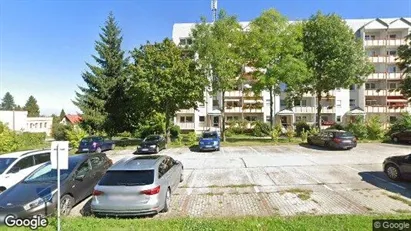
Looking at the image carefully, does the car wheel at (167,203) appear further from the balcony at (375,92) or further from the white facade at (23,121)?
the white facade at (23,121)

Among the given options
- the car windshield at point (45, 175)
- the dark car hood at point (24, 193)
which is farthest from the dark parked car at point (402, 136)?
the dark car hood at point (24, 193)

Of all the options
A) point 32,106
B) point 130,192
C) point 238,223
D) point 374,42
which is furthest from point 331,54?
point 32,106

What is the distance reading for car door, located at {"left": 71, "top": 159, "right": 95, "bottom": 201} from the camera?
30.7ft

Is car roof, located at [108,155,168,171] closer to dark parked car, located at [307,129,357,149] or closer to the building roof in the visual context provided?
dark parked car, located at [307,129,357,149]

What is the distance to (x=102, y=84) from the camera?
33.9 m

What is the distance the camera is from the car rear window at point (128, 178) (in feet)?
26.7

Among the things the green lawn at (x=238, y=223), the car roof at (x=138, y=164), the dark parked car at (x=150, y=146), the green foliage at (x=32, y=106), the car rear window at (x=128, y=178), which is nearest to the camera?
the green lawn at (x=238, y=223)

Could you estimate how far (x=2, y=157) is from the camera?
11875 mm

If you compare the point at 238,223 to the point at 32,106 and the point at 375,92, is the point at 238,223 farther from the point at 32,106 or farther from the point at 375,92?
the point at 32,106

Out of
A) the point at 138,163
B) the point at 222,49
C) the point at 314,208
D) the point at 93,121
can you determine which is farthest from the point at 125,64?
the point at 314,208

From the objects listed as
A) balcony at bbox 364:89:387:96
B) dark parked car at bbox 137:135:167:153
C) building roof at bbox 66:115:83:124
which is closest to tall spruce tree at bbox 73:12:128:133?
building roof at bbox 66:115:83:124

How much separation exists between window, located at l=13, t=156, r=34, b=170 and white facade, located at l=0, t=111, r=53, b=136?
49.4 m

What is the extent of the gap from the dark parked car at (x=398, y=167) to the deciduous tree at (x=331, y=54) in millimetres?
18841

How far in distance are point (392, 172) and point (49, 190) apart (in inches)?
506
